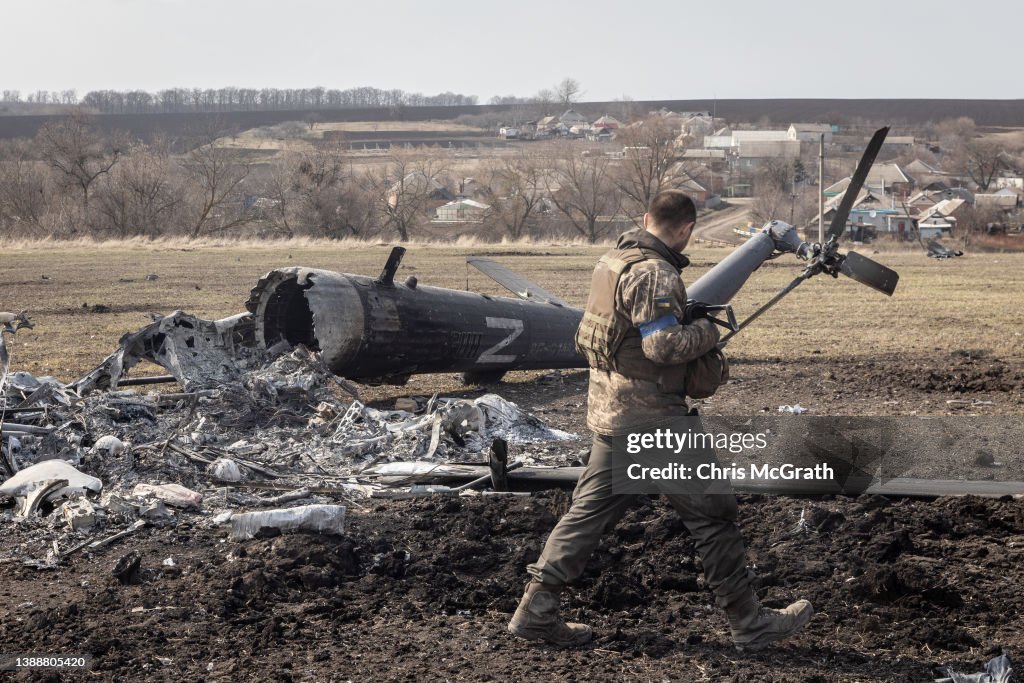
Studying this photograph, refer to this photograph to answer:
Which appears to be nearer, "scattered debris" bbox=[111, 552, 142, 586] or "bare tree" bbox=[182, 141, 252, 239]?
"scattered debris" bbox=[111, 552, 142, 586]

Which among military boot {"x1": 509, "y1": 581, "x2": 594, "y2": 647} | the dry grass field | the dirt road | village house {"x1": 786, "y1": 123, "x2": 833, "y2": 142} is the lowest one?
the dirt road

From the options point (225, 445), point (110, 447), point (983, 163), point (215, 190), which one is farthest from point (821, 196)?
point (983, 163)

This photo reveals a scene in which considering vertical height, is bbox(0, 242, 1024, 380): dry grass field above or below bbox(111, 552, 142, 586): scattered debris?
below

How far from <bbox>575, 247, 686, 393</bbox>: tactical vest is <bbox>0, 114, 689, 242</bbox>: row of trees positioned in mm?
46780

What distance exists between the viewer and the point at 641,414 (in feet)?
15.3

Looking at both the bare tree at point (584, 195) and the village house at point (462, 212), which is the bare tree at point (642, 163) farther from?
the village house at point (462, 212)

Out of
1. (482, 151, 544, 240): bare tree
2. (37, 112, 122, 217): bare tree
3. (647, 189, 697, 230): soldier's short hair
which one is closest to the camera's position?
(647, 189, 697, 230): soldier's short hair

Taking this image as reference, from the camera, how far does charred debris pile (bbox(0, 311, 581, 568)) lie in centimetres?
666

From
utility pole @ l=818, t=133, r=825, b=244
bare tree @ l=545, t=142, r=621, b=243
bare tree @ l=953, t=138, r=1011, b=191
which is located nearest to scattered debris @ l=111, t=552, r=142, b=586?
utility pole @ l=818, t=133, r=825, b=244

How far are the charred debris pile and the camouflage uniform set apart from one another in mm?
1935

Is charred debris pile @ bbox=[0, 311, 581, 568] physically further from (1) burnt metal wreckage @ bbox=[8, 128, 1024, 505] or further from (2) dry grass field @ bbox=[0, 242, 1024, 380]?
(2) dry grass field @ bbox=[0, 242, 1024, 380]

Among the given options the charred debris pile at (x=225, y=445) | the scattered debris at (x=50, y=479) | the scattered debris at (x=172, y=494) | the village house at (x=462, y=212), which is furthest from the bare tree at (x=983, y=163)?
the scattered debris at (x=50, y=479)

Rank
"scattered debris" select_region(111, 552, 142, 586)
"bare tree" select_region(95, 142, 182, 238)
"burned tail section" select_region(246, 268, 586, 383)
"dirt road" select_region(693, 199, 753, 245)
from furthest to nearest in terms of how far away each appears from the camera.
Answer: "dirt road" select_region(693, 199, 753, 245), "bare tree" select_region(95, 142, 182, 238), "burned tail section" select_region(246, 268, 586, 383), "scattered debris" select_region(111, 552, 142, 586)

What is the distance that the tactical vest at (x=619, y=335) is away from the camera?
4.66 meters
